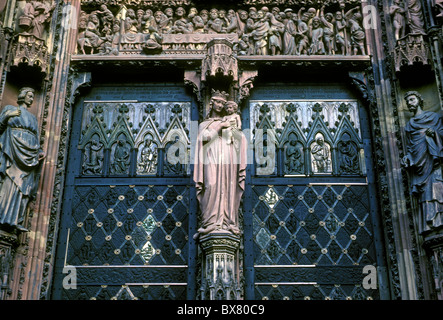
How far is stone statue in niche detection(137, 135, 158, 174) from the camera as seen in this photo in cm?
1180

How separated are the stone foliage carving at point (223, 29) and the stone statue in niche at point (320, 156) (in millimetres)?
1892

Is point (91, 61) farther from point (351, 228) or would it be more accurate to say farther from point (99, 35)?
point (351, 228)

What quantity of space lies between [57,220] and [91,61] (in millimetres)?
3325

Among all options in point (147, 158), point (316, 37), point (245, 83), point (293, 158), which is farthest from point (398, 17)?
point (147, 158)

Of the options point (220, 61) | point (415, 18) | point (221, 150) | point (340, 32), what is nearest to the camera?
point (221, 150)

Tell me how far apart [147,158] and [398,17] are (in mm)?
5628

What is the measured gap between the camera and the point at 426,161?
10414mm

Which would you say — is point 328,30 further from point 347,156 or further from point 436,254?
point 436,254

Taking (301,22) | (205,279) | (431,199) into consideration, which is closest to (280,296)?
(205,279)

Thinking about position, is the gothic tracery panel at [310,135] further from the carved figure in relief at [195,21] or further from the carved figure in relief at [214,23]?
the carved figure in relief at [195,21]

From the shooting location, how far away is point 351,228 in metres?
11.2

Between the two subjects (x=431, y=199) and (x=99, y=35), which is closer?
(x=431, y=199)

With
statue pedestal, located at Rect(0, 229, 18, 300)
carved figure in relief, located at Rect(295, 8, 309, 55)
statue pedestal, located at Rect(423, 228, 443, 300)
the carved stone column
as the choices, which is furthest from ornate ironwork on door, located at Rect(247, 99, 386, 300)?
statue pedestal, located at Rect(0, 229, 18, 300)

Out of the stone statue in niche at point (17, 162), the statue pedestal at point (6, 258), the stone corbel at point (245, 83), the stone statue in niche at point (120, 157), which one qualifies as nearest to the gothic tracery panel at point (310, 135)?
the stone corbel at point (245, 83)
